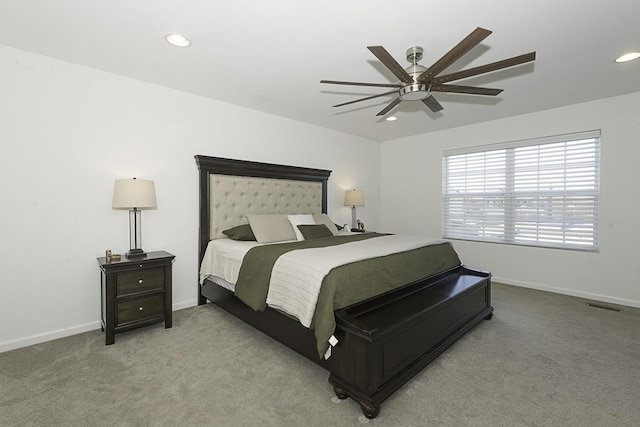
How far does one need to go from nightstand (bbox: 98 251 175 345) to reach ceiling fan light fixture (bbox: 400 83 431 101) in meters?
2.58

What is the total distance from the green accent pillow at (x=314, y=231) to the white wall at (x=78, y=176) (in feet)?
4.22

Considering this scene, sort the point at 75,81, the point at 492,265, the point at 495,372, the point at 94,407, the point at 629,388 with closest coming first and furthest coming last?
the point at 94,407, the point at 629,388, the point at 495,372, the point at 75,81, the point at 492,265

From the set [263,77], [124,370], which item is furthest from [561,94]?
[124,370]

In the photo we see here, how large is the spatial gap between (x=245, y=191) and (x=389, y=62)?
8.17ft

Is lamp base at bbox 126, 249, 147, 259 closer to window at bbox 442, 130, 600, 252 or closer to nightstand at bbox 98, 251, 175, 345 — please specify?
nightstand at bbox 98, 251, 175, 345

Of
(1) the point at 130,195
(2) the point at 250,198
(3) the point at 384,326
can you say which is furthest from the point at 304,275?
(2) the point at 250,198

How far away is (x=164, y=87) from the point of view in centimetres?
325

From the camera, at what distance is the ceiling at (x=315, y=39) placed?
195 cm

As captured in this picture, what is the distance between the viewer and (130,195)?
267 cm

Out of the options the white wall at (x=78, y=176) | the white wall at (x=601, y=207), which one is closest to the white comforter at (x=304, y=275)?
the white wall at (x=78, y=176)

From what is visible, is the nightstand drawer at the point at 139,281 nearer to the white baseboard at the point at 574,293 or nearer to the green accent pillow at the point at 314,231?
the green accent pillow at the point at 314,231

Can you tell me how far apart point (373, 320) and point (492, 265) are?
3478mm

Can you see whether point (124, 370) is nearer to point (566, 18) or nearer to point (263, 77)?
point (263, 77)

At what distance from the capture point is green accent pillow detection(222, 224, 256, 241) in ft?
11.2
